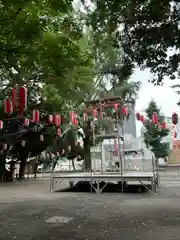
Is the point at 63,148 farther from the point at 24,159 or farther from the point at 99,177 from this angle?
the point at 99,177

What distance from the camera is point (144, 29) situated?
17.4 feet

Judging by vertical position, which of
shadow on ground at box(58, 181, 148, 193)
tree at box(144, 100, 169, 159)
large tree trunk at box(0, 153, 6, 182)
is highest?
tree at box(144, 100, 169, 159)

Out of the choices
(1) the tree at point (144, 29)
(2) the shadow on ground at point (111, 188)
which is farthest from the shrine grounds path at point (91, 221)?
(2) the shadow on ground at point (111, 188)

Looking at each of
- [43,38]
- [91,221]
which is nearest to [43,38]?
[43,38]

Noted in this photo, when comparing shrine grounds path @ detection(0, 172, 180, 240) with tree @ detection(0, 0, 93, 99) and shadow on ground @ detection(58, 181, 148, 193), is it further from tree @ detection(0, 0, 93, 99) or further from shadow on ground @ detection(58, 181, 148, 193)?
shadow on ground @ detection(58, 181, 148, 193)

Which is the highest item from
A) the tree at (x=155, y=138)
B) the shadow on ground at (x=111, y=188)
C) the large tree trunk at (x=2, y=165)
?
Result: the tree at (x=155, y=138)

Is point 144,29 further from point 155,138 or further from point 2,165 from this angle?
point 155,138

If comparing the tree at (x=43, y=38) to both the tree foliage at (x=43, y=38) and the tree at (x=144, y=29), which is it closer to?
the tree foliage at (x=43, y=38)

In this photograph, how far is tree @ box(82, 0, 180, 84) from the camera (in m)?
4.91

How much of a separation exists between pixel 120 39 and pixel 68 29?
6.78 feet

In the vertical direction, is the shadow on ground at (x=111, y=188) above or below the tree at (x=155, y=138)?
below

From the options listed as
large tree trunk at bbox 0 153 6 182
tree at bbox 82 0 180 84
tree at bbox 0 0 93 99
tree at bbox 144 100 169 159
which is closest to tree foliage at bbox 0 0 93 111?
tree at bbox 0 0 93 99

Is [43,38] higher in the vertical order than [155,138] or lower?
higher

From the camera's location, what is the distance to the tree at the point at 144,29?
193 inches
